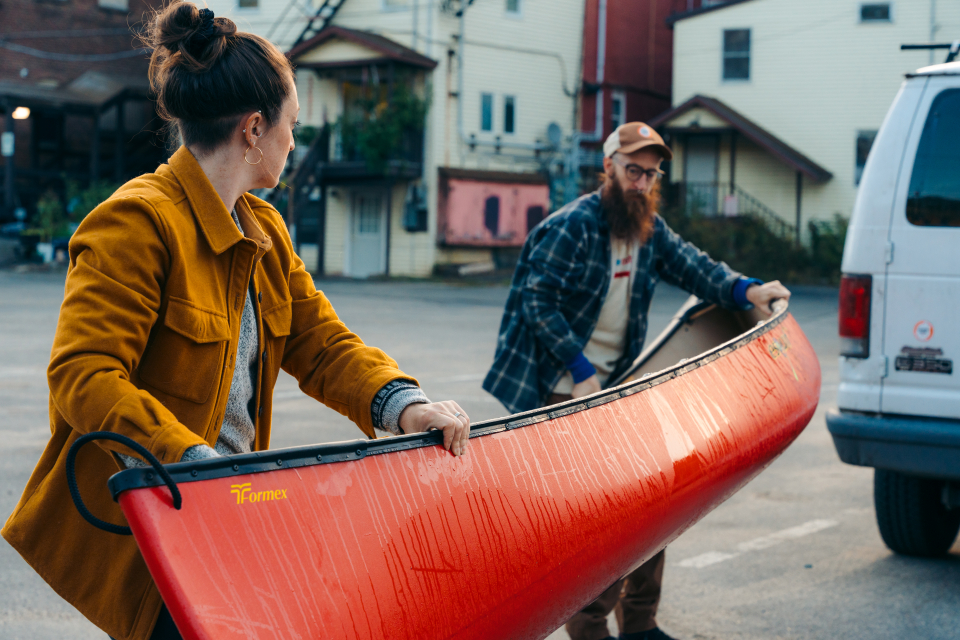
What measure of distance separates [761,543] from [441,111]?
23168mm

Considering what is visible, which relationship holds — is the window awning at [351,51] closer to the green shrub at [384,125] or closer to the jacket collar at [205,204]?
the green shrub at [384,125]

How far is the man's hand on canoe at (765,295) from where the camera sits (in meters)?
4.20

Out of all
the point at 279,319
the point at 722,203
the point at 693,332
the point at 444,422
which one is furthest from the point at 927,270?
the point at 722,203

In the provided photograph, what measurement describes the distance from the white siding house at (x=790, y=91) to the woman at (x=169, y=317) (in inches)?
1091

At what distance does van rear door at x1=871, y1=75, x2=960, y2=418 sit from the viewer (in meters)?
4.31

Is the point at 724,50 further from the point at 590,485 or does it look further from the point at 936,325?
the point at 590,485

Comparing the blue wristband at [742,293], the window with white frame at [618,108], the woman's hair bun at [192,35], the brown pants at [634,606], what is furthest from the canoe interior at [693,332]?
the window with white frame at [618,108]

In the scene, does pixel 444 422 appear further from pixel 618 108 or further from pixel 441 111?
pixel 618 108

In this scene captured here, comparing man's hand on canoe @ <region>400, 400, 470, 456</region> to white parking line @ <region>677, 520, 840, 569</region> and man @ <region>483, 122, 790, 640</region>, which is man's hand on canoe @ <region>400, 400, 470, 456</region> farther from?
white parking line @ <region>677, 520, 840, 569</region>

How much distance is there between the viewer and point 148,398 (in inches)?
69.6

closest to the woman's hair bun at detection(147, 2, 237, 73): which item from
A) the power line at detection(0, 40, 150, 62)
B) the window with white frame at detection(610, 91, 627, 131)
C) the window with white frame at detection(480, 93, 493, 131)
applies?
the window with white frame at detection(480, 93, 493, 131)

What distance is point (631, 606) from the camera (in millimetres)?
3801

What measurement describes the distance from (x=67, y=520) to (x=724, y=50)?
3024 centimetres

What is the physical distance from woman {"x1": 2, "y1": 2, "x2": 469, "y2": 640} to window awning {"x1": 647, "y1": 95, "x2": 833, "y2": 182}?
2766 centimetres
